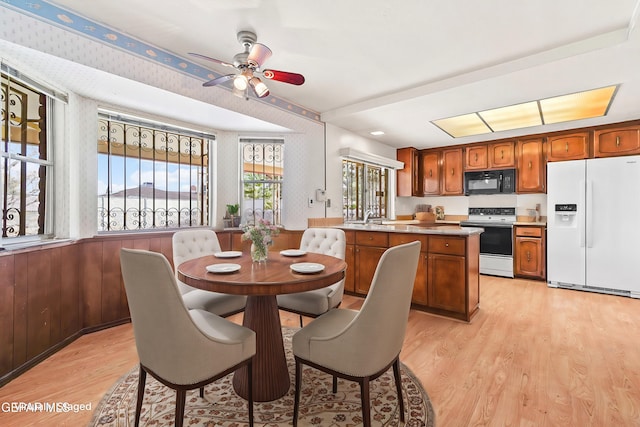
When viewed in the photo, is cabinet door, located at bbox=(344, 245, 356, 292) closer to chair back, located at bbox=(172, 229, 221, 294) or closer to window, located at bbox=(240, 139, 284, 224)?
window, located at bbox=(240, 139, 284, 224)

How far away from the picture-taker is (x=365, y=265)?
370cm

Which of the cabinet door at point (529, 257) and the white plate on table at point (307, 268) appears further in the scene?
the cabinet door at point (529, 257)

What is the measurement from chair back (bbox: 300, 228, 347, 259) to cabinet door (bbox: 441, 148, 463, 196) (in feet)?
12.2

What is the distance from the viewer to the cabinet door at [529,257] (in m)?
4.43

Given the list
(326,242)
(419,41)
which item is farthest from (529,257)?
(419,41)

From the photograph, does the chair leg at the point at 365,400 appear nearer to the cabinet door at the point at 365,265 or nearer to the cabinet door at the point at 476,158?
the cabinet door at the point at 365,265

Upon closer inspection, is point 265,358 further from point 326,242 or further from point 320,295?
point 326,242

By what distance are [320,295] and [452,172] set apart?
4432 millimetres

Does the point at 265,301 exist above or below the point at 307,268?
below

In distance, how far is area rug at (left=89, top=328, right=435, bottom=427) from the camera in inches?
61.3

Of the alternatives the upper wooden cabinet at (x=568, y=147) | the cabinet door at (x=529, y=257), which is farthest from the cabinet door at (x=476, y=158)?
the cabinet door at (x=529, y=257)

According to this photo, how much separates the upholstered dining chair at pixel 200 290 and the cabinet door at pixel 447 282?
199 cm

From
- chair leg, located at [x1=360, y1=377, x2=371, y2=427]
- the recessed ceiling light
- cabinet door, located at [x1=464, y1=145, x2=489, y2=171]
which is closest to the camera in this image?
chair leg, located at [x1=360, y1=377, x2=371, y2=427]

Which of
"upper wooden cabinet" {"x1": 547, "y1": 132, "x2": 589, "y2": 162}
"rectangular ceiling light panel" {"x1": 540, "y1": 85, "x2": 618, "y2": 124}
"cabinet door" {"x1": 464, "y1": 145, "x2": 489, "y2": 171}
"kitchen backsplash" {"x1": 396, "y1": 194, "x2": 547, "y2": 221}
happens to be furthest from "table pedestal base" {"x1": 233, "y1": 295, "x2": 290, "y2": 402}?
"upper wooden cabinet" {"x1": 547, "y1": 132, "x2": 589, "y2": 162}
